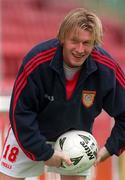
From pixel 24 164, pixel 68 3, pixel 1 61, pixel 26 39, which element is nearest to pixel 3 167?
pixel 24 164

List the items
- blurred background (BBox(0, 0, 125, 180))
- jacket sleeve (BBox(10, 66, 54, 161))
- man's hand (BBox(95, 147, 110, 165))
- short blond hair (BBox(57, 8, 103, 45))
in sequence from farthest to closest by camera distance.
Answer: blurred background (BBox(0, 0, 125, 180))
man's hand (BBox(95, 147, 110, 165))
jacket sleeve (BBox(10, 66, 54, 161))
short blond hair (BBox(57, 8, 103, 45))

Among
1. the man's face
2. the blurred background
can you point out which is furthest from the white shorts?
the blurred background

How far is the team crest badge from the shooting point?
3287 millimetres

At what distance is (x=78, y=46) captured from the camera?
3055mm

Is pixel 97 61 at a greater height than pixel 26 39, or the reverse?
pixel 97 61

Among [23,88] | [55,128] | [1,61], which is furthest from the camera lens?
[1,61]

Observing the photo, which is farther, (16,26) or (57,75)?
(16,26)

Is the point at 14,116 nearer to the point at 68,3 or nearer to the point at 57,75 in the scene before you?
the point at 57,75

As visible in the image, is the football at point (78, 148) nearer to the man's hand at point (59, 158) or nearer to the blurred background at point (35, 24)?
the man's hand at point (59, 158)

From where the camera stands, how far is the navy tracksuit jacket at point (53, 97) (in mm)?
3156

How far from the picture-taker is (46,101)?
3.26 metres

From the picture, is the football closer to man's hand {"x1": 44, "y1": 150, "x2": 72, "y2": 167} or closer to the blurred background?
man's hand {"x1": 44, "y1": 150, "x2": 72, "y2": 167}

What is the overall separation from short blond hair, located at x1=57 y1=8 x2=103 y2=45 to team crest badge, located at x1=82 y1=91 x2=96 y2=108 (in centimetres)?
33

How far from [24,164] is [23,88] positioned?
54 centimetres
